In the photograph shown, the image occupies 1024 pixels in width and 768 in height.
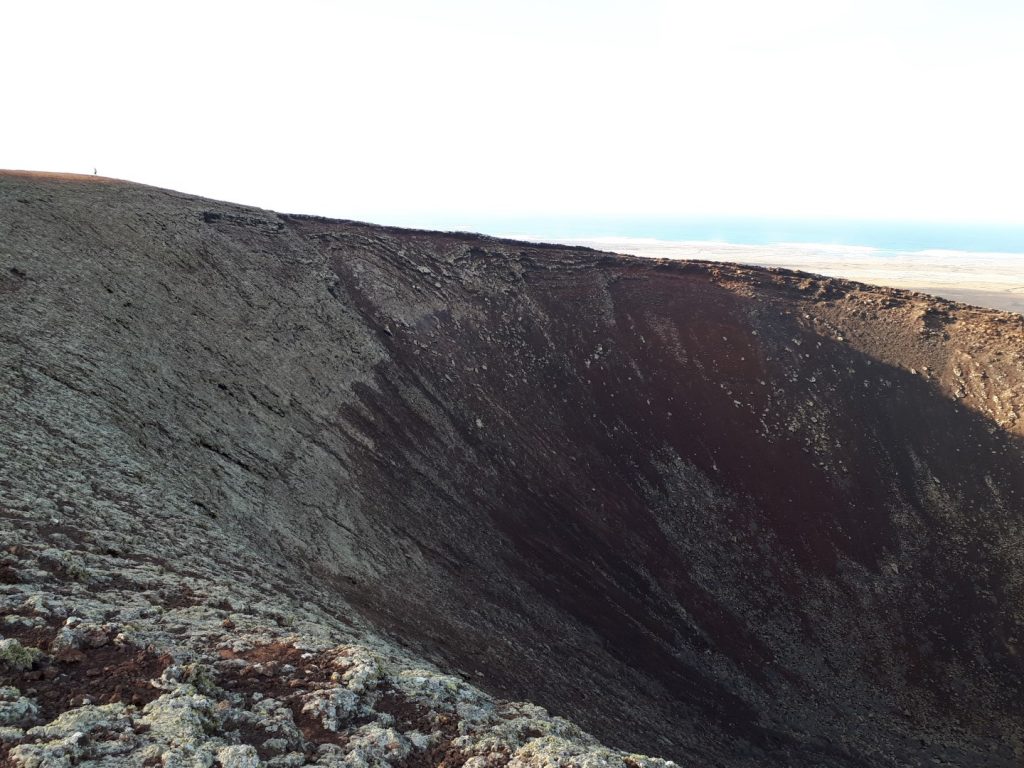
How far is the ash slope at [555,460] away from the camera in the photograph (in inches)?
625

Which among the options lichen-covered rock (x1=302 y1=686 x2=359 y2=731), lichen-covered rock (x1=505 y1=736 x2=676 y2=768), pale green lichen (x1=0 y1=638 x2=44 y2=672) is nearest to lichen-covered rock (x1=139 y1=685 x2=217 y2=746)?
lichen-covered rock (x1=302 y1=686 x2=359 y2=731)

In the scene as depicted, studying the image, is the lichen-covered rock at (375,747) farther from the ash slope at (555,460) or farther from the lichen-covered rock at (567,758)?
the lichen-covered rock at (567,758)

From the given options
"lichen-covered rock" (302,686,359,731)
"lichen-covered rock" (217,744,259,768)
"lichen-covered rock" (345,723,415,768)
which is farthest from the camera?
"lichen-covered rock" (302,686,359,731)

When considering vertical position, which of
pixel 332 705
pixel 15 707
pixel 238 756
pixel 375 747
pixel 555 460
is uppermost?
pixel 15 707

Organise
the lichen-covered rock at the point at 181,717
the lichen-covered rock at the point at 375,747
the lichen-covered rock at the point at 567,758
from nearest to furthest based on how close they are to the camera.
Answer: the lichen-covered rock at the point at 181,717 < the lichen-covered rock at the point at 375,747 < the lichen-covered rock at the point at 567,758

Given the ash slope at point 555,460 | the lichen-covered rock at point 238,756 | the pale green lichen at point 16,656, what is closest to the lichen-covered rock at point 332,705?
the lichen-covered rock at point 238,756

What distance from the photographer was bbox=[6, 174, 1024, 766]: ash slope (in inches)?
625

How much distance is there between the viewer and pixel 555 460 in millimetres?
30984

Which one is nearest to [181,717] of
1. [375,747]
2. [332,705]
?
[332,705]

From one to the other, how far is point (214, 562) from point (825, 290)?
46832 mm

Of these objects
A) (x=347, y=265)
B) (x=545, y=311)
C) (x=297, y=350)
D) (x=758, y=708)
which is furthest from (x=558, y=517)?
(x=347, y=265)

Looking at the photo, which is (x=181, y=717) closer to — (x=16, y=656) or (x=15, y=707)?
(x=15, y=707)

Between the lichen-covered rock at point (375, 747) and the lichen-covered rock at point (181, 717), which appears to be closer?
the lichen-covered rock at point (181, 717)

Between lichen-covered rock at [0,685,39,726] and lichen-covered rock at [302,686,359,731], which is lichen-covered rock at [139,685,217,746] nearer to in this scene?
lichen-covered rock at [0,685,39,726]
